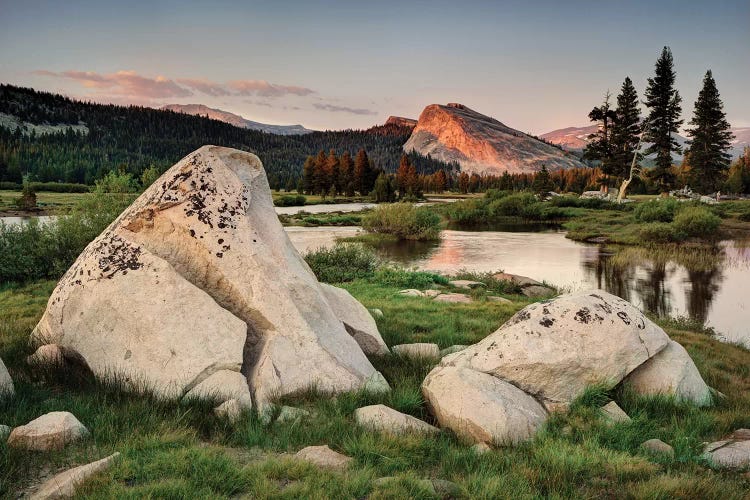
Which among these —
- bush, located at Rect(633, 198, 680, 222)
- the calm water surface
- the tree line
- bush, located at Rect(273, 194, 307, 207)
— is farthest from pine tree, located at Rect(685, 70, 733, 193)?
bush, located at Rect(273, 194, 307, 207)

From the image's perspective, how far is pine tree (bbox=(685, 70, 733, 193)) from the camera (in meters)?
80.2

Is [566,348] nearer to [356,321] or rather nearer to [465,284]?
[356,321]

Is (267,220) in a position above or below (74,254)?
above

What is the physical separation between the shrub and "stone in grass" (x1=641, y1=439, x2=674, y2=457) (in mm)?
47220

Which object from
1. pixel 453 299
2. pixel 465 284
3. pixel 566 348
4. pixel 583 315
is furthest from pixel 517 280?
pixel 566 348

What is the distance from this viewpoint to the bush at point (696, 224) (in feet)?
160

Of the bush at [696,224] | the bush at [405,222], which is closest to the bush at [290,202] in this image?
the bush at [405,222]

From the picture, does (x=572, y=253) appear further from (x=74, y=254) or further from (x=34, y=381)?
(x=34, y=381)

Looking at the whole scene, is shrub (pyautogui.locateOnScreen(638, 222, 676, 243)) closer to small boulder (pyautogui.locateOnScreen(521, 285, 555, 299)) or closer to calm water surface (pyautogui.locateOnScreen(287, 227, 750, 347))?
calm water surface (pyautogui.locateOnScreen(287, 227, 750, 347))

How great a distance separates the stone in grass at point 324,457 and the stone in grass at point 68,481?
5.54 feet

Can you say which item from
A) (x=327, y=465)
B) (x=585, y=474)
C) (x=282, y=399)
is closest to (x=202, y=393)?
(x=282, y=399)

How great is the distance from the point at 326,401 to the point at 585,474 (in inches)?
120

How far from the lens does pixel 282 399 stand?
652 cm

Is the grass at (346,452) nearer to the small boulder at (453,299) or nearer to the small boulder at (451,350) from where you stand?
the small boulder at (451,350)
